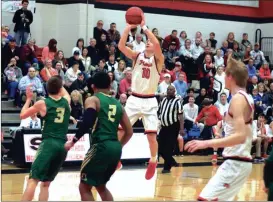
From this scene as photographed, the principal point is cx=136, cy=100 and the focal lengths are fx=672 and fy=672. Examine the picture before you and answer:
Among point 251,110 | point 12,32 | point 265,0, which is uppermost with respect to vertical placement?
point 265,0

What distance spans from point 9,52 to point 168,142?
21.4 feet

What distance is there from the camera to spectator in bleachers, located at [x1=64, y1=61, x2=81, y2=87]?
1980 cm

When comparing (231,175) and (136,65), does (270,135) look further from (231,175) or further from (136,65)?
→ (231,175)

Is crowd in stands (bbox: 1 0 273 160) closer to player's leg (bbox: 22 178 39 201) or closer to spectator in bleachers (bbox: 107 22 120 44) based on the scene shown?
spectator in bleachers (bbox: 107 22 120 44)

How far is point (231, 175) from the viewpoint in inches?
270

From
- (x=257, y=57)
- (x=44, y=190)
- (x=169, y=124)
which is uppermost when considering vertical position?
(x=257, y=57)

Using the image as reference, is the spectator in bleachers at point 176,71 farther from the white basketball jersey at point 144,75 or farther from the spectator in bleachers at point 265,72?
the white basketball jersey at point 144,75

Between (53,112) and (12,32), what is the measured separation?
1448 centimetres

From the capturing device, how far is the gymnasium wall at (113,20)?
79.1ft

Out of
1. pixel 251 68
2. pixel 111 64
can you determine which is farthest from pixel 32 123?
pixel 251 68

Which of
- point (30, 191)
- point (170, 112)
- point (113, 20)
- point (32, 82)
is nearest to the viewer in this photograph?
point (30, 191)

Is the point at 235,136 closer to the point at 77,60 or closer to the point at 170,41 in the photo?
the point at 77,60

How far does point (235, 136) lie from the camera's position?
6.55 m

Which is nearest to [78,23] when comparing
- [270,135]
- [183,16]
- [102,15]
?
[102,15]
